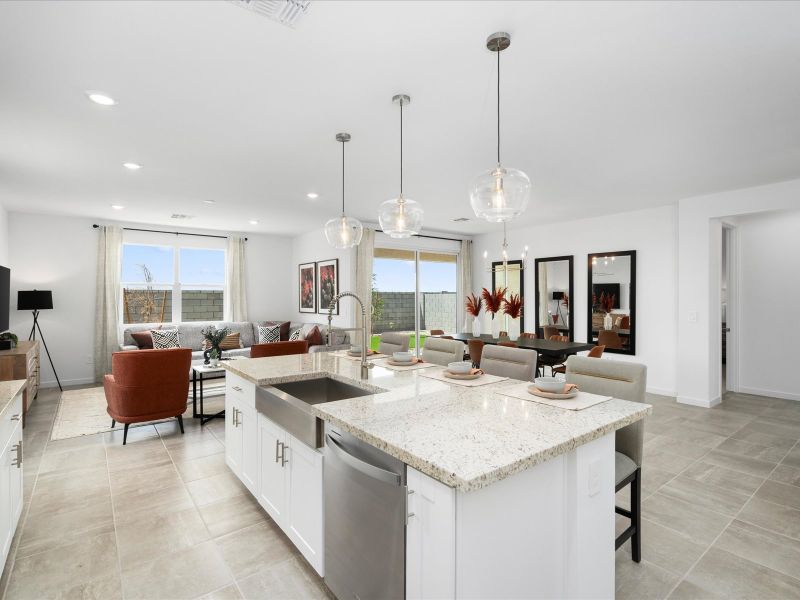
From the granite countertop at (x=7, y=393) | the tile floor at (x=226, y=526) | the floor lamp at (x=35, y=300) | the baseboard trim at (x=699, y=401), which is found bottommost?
the tile floor at (x=226, y=526)

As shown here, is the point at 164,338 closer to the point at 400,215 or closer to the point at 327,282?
the point at 327,282

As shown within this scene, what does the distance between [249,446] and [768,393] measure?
21.3 ft

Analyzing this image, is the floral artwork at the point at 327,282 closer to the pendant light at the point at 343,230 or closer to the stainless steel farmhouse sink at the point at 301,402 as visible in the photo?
the pendant light at the point at 343,230

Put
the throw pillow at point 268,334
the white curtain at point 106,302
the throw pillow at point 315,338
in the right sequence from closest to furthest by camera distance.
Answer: the white curtain at point 106,302 → the throw pillow at point 315,338 → the throw pillow at point 268,334

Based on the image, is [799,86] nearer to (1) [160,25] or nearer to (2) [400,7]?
(2) [400,7]

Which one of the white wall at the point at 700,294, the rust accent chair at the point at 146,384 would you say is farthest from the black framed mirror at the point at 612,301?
the rust accent chair at the point at 146,384

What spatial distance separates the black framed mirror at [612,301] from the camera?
5902 mm

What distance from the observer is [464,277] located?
8336mm

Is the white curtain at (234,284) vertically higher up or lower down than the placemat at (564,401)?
higher up

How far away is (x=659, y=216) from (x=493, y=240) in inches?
117

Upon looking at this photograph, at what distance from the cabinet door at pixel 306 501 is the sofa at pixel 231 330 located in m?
3.93

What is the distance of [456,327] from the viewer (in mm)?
8344

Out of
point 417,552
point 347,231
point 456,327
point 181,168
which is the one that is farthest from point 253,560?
point 456,327

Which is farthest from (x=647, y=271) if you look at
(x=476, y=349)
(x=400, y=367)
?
(x=400, y=367)
